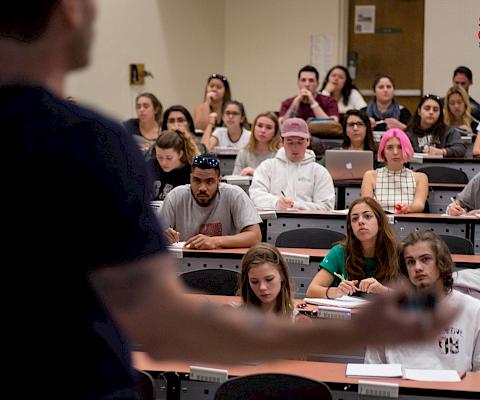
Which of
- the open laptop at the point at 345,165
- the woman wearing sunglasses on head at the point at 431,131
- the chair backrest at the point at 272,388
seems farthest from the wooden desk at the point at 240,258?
the woman wearing sunglasses on head at the point at 431,131

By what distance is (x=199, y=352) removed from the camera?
2.44ft

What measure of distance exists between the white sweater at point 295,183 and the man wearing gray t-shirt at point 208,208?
126cm

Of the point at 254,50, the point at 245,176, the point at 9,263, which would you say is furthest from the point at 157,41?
the point at 9,263

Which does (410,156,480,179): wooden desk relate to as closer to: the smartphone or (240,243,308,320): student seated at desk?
(240,243,308,320): student seated at desk

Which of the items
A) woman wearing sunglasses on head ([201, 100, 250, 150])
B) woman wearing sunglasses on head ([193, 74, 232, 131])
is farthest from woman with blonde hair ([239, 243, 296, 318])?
woman wearing sunglasses on head ([193, 74, 232, 131])

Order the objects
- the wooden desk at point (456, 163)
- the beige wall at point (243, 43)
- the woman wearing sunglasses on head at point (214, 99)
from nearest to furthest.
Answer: the wooden desk at point (456, 163)
the woman wearing sunglasses on head at point (214, 99)
the beige wall at point (243, 43)

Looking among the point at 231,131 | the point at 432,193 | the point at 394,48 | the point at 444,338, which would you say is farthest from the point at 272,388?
the point at 394,48

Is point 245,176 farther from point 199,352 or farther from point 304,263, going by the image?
point 199,352

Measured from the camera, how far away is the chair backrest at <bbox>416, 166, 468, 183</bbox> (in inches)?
345

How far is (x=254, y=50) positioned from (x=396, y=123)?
3712 mm

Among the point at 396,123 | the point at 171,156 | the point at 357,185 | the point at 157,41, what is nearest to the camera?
the point at 171,156

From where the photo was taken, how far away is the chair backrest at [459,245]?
584 centimetres

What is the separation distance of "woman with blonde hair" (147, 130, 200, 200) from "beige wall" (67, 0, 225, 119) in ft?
7.45

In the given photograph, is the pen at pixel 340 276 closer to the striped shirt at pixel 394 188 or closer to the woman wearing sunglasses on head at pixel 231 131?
the striped shirt at pixel 394 188
